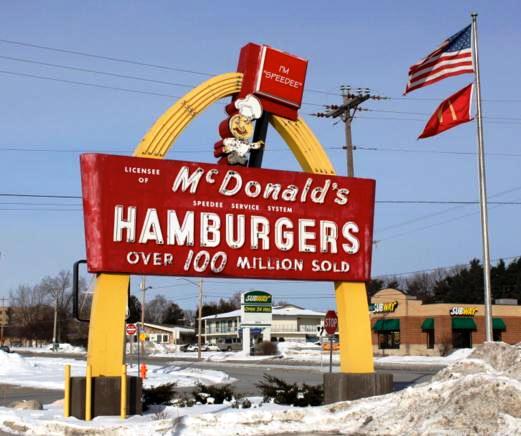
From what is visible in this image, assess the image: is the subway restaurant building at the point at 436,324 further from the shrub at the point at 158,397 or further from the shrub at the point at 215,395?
the shrub at the point at 158,397

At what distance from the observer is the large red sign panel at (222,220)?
16172 millimetres

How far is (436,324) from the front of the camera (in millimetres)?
64062

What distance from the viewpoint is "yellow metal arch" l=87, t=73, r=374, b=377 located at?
1584cm

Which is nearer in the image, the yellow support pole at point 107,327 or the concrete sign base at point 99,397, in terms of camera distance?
the concrete sign base at point 99,397

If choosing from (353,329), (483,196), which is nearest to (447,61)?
(483,196)

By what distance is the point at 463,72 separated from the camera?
19594 millimetres

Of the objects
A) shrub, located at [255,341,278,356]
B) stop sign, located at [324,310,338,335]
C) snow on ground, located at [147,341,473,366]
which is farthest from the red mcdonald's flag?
shrub, located at [255,341,278,356]

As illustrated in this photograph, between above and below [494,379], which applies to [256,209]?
above

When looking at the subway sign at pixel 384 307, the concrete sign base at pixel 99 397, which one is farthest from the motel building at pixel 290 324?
the concrete sign base at pixel 99 397

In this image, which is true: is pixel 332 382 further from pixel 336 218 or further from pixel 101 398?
pixel 101 398

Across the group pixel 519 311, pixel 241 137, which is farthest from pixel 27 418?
pixel 519 311

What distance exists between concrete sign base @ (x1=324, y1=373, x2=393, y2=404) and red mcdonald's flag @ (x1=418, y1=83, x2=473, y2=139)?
6.51 metres

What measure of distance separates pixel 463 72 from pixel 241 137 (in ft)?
20.3

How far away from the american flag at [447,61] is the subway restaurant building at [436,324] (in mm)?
45797
